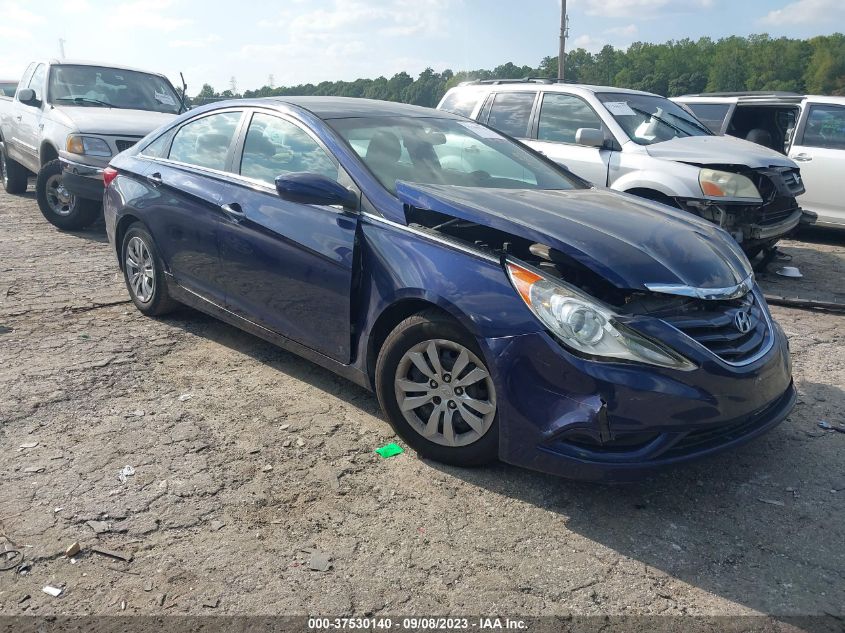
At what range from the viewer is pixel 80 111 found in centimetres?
889

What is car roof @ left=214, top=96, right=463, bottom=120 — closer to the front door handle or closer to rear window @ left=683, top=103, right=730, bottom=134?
the front door handle

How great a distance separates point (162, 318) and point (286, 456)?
2.38 meters

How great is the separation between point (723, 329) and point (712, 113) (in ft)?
25.3

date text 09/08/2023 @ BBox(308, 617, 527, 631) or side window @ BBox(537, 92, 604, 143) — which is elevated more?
side window @ BBox(537, 92, 604, 143)

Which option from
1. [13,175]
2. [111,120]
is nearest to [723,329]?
[111,120]

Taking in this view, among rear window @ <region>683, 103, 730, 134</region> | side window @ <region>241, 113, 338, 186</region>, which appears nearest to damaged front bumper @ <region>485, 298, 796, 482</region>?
side window @ <region>241, 113, 338, 186</region>

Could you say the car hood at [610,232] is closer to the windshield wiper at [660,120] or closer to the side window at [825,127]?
the windshield wiper at [660,120]

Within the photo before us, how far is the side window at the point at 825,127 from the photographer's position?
28.7ft

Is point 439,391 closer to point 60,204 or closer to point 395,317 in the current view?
point 395,317

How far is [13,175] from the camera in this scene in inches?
458

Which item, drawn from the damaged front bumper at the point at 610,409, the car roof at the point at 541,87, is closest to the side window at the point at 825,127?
the car roof at the point at 541,87

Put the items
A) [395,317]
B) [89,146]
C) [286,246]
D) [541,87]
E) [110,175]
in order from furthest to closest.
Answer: [89,146], [541,87], [110,175], [286,246], [395,317]

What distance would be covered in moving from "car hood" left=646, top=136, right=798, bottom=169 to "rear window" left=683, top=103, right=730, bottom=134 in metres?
2.37

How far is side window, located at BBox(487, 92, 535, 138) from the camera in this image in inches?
315
